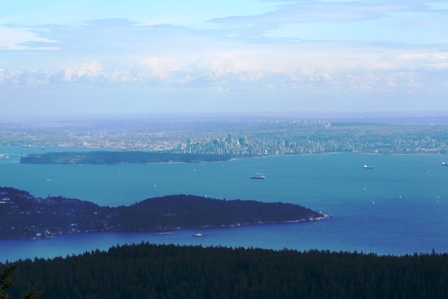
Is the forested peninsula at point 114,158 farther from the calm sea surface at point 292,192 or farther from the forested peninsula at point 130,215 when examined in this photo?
the forested peninsula at point 130,215

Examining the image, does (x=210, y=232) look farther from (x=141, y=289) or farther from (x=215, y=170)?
(x=215, y=170)

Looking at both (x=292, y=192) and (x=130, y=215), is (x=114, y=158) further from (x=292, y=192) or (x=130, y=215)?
(x=130, y=215)

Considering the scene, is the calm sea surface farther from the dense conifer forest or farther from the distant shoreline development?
the dense conifer forest

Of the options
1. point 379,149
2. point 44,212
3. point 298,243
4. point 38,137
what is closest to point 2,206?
point 44,212

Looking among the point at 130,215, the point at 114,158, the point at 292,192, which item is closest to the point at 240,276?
the point at 130,215

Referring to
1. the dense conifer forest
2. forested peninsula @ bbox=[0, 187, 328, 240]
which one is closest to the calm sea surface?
forested peninsula @ bbox=[0, 187, 328, 240]
